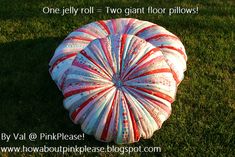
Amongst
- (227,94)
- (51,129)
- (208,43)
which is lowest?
(51,129)

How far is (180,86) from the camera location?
7434 mm

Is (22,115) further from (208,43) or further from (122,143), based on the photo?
(208,43)

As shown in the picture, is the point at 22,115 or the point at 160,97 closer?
the point at 160,97

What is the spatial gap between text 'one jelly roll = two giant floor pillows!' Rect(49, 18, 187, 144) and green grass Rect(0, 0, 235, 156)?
51 cm

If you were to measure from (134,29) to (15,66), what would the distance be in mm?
2157

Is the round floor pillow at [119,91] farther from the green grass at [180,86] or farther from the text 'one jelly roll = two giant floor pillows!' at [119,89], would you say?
the green grass at [180,86]

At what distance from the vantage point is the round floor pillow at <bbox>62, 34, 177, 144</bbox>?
599cm

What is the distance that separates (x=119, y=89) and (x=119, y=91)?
32 mm

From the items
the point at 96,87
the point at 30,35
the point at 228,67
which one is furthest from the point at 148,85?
the point at 30,35

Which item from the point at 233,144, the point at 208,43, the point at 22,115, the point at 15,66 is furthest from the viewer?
the point at 208,43

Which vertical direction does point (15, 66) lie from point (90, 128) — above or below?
above

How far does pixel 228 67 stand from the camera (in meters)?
7.86

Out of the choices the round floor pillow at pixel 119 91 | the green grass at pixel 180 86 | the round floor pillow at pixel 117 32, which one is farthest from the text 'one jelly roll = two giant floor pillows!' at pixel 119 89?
the green grass at pixel 180 86

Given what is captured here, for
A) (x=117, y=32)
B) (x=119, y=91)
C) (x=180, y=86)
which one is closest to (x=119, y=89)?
(x=119, y=91)
